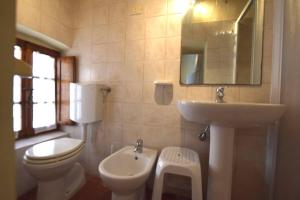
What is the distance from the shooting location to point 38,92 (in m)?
1.72

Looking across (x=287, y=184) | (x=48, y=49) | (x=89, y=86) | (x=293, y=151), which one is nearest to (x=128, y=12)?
(x=89, y=86)

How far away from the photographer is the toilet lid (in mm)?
1099

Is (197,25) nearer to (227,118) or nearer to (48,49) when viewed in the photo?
(227,118)

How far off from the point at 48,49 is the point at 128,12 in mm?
989

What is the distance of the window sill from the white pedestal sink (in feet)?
4.58

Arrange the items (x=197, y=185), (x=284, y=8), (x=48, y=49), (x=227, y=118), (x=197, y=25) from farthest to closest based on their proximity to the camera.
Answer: (x=48, y=49), (x=197, y=25), (x=284, y=8), (x=197, y=185), (x=227, y=118)

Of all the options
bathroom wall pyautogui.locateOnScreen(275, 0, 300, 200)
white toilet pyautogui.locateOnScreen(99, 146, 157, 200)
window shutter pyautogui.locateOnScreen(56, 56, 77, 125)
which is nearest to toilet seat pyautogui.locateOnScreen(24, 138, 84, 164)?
white toilet pyautogui.locateOnScreen(99, 146, 157, 200)

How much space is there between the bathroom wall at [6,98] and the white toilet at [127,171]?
73cm

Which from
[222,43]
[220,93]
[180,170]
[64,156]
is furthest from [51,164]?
[222,43]

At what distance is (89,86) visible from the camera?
1.59 m

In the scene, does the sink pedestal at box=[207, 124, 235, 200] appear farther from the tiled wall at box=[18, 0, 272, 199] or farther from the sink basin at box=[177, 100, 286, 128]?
the tiled wall at box=[18, 0, 272, 199]

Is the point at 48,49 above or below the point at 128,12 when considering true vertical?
below

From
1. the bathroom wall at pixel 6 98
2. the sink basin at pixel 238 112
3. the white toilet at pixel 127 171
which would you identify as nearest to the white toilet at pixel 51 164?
the white toilet at pixel 127 171

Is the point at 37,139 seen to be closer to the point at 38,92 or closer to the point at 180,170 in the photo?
the point at 38,92
